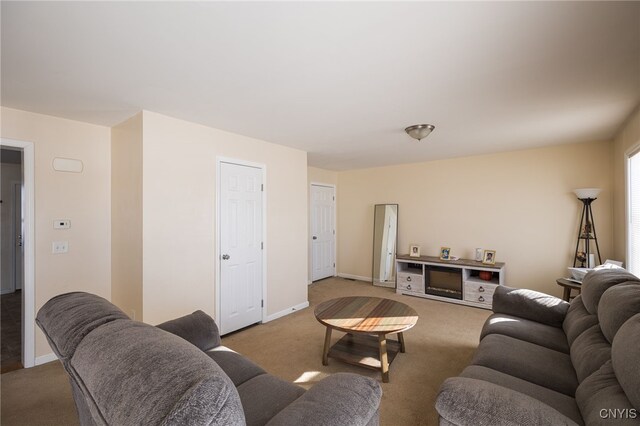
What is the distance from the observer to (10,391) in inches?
89.3

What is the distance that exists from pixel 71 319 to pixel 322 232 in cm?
499

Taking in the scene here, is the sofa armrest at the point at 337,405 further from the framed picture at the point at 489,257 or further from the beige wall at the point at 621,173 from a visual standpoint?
the framed picture at the point at 489,257

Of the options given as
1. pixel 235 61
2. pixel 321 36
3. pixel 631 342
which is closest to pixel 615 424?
pixel 631 342

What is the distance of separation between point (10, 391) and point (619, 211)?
6.13 m

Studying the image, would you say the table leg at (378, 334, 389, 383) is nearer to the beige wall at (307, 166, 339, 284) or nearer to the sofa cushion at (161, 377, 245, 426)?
the sofa cushion at (161, 377, 245, 426)

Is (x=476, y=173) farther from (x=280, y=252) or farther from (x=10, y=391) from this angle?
(x=10, y=391)

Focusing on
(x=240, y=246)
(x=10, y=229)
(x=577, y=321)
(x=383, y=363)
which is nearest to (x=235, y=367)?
(x=383, y=363)

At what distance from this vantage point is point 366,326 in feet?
7.87

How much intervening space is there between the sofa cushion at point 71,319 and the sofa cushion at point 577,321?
2592 mm

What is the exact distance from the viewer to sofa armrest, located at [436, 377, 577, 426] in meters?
1.09

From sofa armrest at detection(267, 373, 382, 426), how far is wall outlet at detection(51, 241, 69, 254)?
2.90 m

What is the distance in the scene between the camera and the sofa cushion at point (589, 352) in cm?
146

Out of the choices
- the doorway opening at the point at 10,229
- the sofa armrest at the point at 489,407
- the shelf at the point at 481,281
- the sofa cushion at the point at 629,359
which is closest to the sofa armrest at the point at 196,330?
the sofa armrest at the point at 489,407

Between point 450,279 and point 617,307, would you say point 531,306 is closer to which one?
point 617,307
